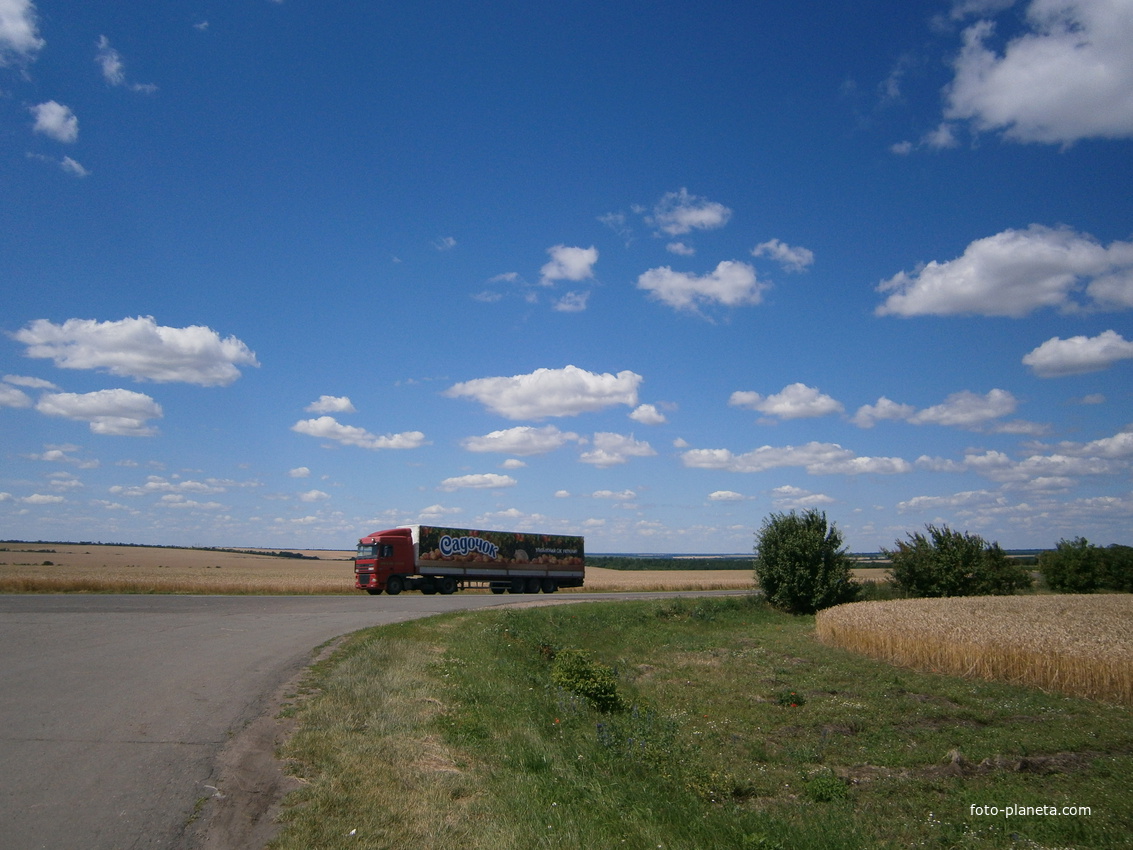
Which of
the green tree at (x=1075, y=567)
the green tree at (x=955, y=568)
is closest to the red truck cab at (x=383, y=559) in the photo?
the green tree at (x=955, y=568)

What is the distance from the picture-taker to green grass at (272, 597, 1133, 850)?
6.20 meters

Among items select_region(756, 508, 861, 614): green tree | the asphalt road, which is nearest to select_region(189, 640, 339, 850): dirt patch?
the asphalt road

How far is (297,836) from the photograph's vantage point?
5.39 meters

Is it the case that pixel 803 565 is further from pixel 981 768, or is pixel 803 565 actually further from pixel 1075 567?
pixel 981 768

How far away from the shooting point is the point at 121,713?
8.81m

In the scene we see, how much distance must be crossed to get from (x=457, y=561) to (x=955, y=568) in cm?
2844

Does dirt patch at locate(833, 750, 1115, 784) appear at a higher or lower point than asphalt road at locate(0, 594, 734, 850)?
lower

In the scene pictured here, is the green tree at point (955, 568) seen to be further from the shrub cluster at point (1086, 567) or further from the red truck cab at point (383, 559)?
the red truck cab at point (383, 559)

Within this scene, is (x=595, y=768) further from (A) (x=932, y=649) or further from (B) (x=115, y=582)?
(B) (x=115, y=582)

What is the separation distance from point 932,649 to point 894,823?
36.8 ft

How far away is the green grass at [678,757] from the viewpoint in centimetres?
620

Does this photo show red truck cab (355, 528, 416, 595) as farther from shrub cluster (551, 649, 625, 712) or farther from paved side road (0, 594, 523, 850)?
shrub cluster (551, 649, 625, 712)

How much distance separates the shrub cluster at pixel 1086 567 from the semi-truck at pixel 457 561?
31.5 metres

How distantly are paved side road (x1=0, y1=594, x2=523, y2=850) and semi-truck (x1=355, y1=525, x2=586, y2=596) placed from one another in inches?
842
